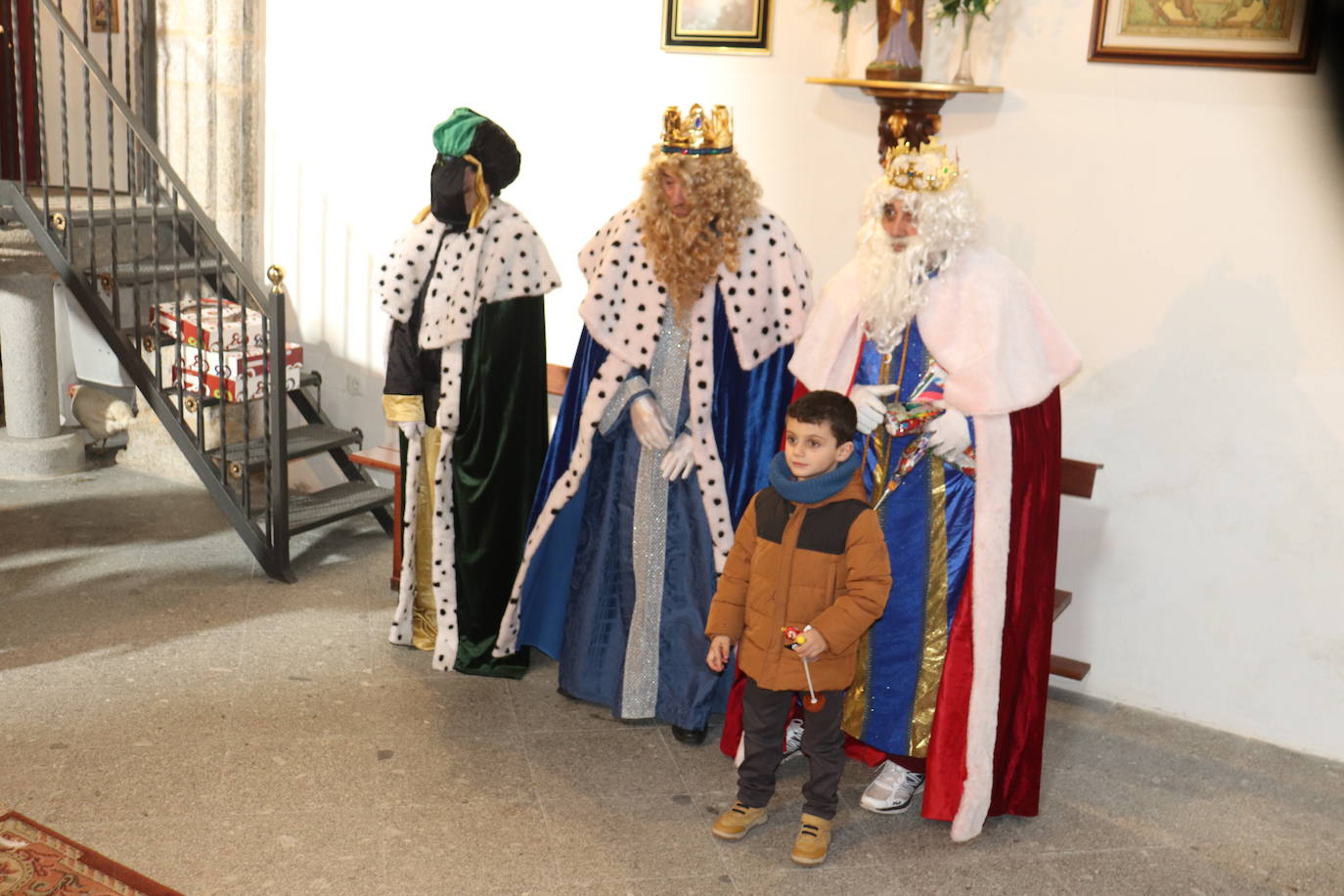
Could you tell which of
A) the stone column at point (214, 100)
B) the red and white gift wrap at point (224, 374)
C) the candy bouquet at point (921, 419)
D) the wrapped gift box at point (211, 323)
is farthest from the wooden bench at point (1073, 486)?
the stone column at point (214, 100)

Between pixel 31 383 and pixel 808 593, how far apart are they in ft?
14.3

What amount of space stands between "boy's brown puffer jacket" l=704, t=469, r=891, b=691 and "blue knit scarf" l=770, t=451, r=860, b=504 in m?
0.05

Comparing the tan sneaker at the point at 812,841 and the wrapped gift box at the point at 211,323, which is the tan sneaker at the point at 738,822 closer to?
the tan sneaker at the point at 812,841

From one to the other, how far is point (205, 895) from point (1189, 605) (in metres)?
2.97

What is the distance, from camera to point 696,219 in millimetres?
3635

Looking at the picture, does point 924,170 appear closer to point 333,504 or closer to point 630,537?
point 630,537

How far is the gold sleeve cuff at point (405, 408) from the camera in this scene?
4195 millimetres

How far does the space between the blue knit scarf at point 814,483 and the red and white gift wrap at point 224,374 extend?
258 centimetres

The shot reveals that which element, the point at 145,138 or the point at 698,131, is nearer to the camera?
the point at 698,131

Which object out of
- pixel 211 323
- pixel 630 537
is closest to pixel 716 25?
pixel 630 537

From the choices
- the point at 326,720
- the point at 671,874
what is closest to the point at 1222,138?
the point at 671,874

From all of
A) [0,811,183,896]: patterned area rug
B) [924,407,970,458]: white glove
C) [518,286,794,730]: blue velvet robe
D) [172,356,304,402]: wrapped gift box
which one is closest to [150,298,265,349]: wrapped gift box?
[172,356,304,402]: wrapped gift box

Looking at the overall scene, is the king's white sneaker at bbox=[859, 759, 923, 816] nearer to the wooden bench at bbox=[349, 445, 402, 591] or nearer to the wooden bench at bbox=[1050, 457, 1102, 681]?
the wooden bench at bbox=[1050, 457, 1102, 681]

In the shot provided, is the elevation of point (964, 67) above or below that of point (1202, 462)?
above
